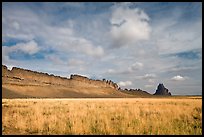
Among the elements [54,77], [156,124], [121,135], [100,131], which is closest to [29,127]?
[100,131]

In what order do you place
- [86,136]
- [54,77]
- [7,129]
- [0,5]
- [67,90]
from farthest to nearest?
[54,77] → [67,90] → [7,129] → [86,136] → [0,5]

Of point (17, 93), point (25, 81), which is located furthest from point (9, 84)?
point (25, 81)

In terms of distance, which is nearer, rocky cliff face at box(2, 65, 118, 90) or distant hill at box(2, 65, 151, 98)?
distant hill at box(2, 65, 151, 98)

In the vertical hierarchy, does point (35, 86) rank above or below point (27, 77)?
below

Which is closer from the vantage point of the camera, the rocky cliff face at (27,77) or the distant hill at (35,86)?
the distant hill at (35,86)

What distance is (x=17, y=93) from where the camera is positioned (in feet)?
460

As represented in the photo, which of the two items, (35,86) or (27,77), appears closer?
Answer: (35,86)

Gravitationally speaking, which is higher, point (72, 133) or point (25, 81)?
point (25, 81)

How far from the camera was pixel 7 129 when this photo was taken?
1146 centimetres

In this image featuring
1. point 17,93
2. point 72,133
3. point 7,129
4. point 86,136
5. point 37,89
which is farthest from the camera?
point 37,89

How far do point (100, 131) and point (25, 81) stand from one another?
166 meters

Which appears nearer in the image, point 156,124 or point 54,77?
point 156,124

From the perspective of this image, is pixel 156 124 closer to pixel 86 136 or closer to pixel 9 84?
pixel 86 136

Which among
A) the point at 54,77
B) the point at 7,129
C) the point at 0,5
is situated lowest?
the point at 7,129
